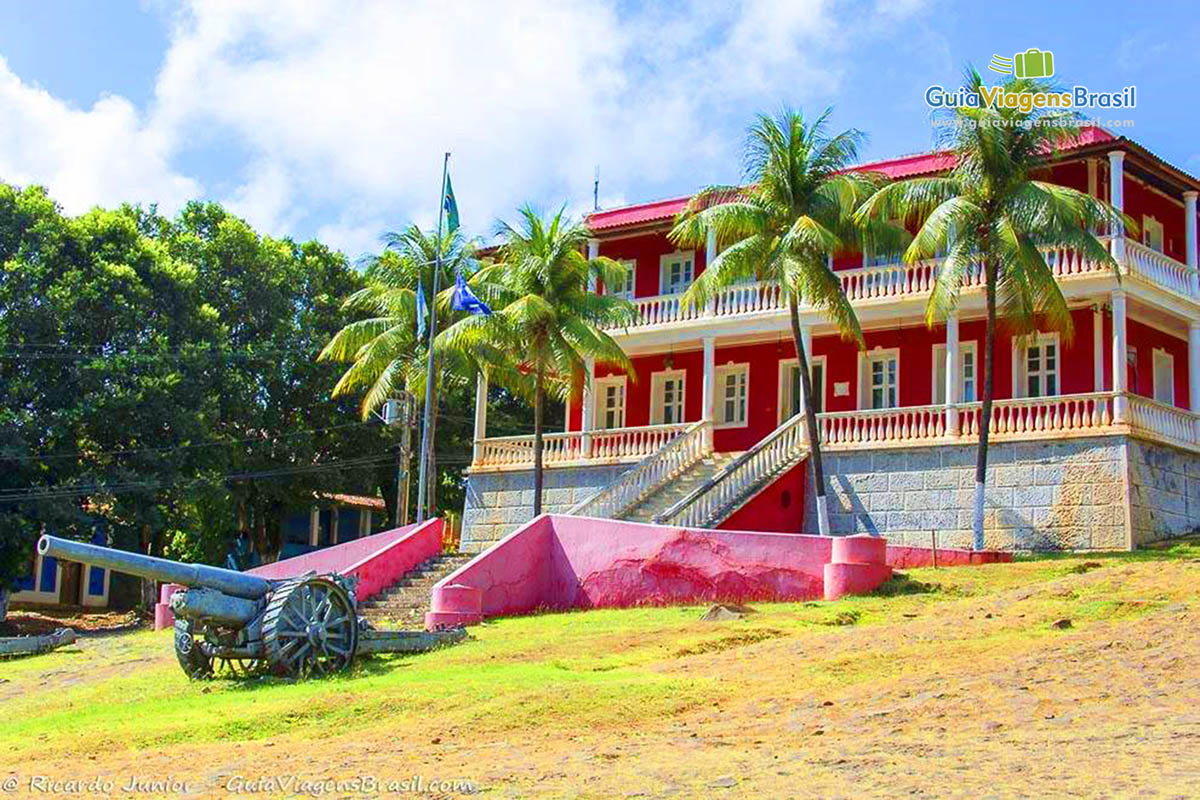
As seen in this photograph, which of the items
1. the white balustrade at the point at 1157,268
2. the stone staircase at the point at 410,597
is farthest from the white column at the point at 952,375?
the stone staircase at the point at 410,597

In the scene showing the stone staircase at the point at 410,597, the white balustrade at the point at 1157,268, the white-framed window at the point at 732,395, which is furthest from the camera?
the white-framed window at the point at 732,395

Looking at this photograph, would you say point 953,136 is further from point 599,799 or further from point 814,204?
point 599,799

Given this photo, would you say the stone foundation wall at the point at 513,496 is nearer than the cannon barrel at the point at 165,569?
No

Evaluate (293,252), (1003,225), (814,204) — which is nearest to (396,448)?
(293,252)

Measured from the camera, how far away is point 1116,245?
26.7 metres

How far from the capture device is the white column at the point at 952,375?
2667 cm

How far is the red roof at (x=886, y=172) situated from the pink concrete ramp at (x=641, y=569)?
7.66 meters

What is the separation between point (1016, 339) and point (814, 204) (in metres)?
4.67

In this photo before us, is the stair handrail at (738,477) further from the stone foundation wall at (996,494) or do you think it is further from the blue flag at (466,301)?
the blue flag at (466,301)

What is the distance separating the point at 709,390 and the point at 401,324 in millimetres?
7045

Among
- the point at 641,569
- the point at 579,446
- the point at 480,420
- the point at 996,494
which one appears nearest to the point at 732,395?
the point at 579,446

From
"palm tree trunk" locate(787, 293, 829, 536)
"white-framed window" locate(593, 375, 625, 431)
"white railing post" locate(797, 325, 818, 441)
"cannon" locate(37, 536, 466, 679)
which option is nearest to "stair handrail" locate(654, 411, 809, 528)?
"white railing post" locate(797, 325, 818, 441)

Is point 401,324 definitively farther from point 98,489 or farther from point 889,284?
point 889,284

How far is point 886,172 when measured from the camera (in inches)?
1192
